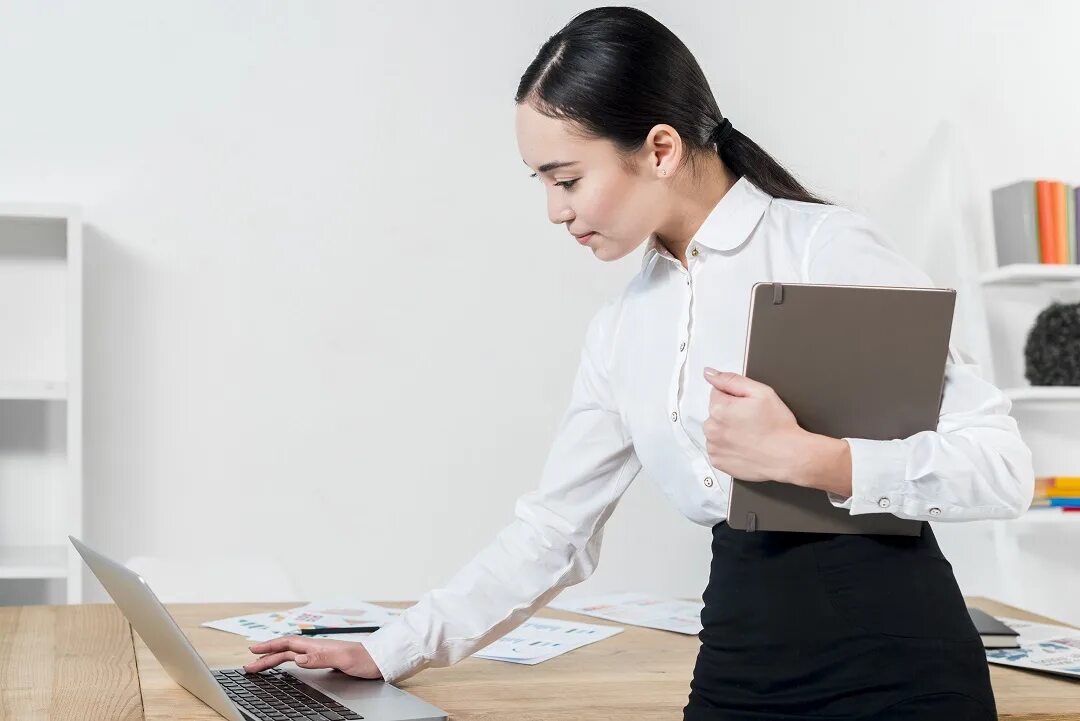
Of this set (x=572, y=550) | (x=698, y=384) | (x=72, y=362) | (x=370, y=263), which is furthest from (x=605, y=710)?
(x=370, y=263)

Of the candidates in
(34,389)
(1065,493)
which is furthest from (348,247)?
(1065,493)

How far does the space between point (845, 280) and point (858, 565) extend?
0.30 m

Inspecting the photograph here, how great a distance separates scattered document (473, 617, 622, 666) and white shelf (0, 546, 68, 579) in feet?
4.62

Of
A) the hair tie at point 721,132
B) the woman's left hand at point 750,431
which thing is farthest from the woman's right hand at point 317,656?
the hair tie at point 721,132

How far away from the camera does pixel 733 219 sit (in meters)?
1.29

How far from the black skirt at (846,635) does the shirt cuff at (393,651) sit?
0.39 metres

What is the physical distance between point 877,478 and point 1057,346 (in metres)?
2.69

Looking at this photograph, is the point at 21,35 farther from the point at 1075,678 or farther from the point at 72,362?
the point at 1075,678

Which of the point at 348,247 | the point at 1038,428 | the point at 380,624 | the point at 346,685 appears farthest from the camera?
the point at 1038,428

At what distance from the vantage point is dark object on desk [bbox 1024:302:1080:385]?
3.41 m

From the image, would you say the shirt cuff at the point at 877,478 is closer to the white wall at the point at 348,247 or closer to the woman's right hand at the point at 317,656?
the woman's right hand at the point at 317,656

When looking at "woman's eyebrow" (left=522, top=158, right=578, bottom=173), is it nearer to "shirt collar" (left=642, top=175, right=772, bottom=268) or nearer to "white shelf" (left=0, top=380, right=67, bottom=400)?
"shirt collar" (left=642, top=175, right=772, bottom=268)

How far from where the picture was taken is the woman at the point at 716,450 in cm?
108

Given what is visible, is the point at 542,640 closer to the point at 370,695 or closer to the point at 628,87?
the point at 370,695
